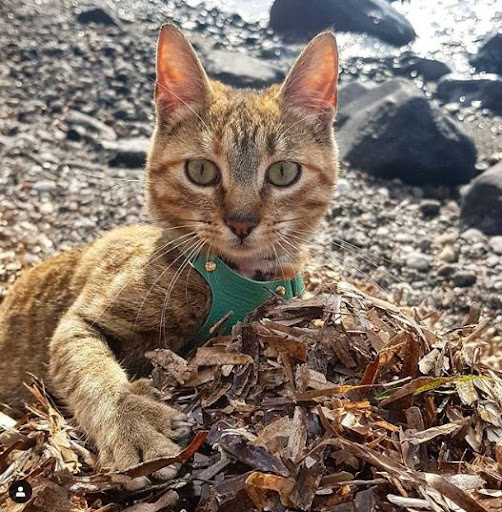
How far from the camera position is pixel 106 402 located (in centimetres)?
217

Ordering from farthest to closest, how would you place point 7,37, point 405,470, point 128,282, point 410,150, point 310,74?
point 7,37
point 410,150
point 310,74
point 128,282
point 405,470

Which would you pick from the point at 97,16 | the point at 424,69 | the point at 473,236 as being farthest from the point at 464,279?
the point at 97,16

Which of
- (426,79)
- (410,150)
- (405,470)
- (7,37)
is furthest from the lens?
(426,79)

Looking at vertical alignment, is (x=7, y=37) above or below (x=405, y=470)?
below

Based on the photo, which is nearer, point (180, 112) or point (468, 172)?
point (180, 112)

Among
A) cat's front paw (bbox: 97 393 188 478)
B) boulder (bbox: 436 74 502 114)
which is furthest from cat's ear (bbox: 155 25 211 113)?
boulder (bbox: 436 74 502 114)

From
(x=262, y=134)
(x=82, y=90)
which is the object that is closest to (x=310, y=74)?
(x=262, y=134)

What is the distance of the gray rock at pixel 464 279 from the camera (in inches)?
203

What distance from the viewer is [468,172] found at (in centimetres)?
674

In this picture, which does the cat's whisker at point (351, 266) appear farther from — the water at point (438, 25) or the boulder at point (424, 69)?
the water at point (438, 25)

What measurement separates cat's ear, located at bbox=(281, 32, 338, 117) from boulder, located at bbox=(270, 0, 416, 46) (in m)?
6.47

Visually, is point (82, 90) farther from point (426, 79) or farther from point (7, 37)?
point (426, 79)

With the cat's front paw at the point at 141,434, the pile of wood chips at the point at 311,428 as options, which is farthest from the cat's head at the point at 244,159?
the cat's front paw at the point at 141,434

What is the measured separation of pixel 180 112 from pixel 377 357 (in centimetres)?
135
